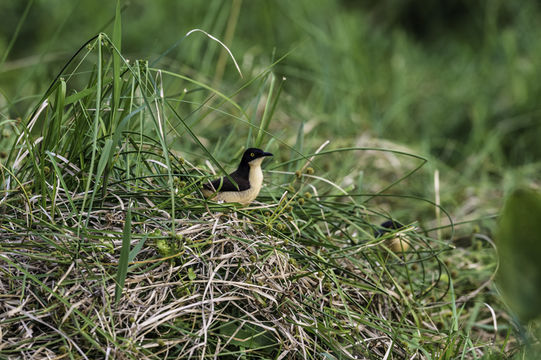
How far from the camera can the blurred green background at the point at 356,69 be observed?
4.96 m

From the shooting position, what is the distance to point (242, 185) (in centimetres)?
238

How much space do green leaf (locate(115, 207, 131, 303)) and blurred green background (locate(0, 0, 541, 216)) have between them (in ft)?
9.05

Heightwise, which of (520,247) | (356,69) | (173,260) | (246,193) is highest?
(520,247)

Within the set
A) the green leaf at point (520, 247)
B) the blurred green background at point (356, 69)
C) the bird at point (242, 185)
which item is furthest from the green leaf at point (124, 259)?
the blurred green background at point (356, 69)

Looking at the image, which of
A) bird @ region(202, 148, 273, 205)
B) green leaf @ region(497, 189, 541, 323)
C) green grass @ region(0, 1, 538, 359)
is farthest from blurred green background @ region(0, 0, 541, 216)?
green leaf @ region(497, 189, 541, 323)

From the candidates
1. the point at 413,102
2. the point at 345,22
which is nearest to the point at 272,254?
the point at 413,102

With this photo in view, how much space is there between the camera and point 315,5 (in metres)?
6.86

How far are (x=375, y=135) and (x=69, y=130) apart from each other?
3.01 meters

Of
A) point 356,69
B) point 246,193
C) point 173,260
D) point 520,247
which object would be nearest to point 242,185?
point 246,193

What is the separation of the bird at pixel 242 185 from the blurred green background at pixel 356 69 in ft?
7.04

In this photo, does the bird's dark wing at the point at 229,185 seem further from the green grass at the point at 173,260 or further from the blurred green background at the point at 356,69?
the blurred green background at the point at 356,69

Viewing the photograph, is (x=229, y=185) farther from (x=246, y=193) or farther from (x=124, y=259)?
(x=124, y=259)

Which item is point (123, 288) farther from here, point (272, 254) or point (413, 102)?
point (413, 102)

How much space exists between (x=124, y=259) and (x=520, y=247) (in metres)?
1.15
